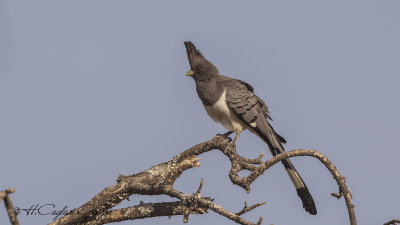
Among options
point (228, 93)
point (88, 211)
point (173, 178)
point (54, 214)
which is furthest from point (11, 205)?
point (228, 93)

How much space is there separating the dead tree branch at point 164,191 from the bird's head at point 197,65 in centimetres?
205

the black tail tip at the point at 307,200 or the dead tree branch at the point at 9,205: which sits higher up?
the black tail tip at the point at 307,200

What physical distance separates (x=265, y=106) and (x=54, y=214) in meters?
3.63

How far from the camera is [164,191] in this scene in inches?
237

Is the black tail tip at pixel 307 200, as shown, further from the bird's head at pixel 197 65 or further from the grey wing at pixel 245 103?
the bird's head at pixel 197 65

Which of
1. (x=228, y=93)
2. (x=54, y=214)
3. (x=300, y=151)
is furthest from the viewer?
(x=228, y=93)

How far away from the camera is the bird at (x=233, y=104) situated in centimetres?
841

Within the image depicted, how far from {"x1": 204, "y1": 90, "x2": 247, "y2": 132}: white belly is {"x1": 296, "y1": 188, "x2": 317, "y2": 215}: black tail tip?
4.82ft

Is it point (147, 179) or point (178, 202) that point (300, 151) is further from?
point (147, 179)

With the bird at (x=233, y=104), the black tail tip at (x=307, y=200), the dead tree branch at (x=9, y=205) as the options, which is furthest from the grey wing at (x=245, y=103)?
the dead tree branch at (x=9, y=205)

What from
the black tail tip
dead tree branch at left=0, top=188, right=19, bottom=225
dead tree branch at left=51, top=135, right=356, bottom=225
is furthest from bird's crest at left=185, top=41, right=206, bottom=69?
dead tree branch at left=0, top=188, right=19, bottom=225

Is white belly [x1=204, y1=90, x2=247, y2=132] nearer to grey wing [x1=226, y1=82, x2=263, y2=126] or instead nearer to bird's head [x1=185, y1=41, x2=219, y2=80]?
grey wing [x1=226, y1=82, x2=263, y2=126]

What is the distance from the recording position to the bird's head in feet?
29.1

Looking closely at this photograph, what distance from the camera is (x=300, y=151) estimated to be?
5.81m
